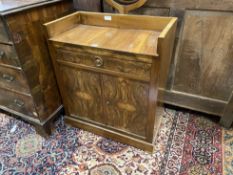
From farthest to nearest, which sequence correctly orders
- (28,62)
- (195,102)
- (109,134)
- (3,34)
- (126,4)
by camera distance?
(195,102) → (109,134) → (126,4) → (28,62) → (3,34)

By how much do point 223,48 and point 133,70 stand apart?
70 cm

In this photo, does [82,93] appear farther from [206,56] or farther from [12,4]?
[206,56]

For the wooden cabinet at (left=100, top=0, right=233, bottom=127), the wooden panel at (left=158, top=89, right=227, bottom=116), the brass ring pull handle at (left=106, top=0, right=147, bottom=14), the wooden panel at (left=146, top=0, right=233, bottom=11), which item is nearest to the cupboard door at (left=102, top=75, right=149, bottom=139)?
the wooden cabinet at (left=100, top=0, right=233, bottom=127)

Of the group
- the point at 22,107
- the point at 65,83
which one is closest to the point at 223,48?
the point at 65,83

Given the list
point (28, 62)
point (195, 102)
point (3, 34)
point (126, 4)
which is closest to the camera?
point (3, 34)

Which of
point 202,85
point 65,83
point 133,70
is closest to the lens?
point 133,70

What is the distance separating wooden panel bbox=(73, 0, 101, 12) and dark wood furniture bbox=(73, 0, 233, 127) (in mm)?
61

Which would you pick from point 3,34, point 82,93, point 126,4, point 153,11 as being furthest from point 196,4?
point 3,34

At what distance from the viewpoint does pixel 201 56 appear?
1315 mm

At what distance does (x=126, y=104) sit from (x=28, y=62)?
66 cm

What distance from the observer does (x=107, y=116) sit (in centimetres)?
129

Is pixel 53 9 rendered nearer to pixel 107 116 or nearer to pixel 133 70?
pixel 133 70

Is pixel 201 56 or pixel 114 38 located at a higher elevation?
pixel 114 38

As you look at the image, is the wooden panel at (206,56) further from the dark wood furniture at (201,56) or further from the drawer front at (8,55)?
the drawer front at (8,55)
